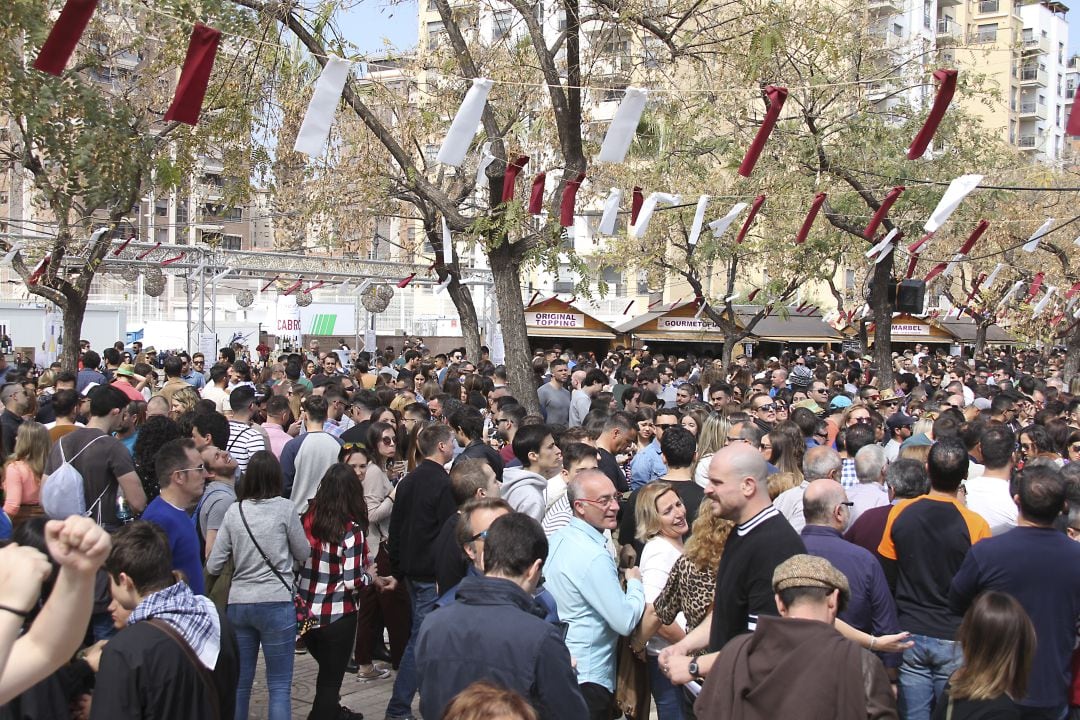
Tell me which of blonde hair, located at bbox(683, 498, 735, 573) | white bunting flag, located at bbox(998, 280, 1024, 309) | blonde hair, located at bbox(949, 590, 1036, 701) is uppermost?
white bunting flag, located at bbox(998, 280, 1024, 309)

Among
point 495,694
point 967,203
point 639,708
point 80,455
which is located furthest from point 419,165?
point 495,694

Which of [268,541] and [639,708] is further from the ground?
[268,541]

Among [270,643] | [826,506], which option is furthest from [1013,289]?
[270,643]

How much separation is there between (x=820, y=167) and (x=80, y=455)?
1320 cm

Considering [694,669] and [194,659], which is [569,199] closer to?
[694,669]

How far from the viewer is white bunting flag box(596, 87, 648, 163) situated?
9195mm

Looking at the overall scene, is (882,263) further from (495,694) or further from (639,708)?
(495,694)

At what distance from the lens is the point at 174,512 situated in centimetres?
511

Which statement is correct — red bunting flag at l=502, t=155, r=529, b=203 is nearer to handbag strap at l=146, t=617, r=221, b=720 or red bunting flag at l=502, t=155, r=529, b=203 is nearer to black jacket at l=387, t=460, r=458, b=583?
black jacket at l=387, t=460, r=458, b=583

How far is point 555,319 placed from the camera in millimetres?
31516

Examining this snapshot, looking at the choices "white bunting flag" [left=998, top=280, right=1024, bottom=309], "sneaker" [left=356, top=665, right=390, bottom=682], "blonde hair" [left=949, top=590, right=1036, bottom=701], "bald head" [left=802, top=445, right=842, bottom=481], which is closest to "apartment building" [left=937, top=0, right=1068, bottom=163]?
"white bunting flag" [left=998, top=280, right=1024, bottom=309]

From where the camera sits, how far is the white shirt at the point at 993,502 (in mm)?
6098

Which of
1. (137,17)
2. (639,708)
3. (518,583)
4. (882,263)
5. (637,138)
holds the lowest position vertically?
(639,708)

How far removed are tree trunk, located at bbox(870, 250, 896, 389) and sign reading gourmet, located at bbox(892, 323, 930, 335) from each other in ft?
67.1
